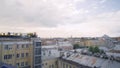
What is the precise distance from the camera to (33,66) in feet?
125

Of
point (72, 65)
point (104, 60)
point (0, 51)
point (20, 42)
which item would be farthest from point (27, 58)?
point (104, 60)

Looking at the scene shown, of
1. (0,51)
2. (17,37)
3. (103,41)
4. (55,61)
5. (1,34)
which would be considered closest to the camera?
(0,51)

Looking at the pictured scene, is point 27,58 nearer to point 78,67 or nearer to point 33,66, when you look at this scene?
point 33,66

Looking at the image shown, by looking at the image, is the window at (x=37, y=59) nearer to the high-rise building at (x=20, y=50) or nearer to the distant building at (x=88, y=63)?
the high-rise building at (x=20, y=50)

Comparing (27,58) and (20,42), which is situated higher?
(20,42)

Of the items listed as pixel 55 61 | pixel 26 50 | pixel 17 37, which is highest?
pixel 17 37

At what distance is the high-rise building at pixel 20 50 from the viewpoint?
32688mm

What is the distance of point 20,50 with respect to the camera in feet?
118

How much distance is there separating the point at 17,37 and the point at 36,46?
5014mm

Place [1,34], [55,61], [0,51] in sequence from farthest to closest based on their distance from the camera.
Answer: [55,61] → [1,34] → [0,51]

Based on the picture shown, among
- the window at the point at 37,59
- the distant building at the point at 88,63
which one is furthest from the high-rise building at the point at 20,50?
the distant building at the point at 88,63

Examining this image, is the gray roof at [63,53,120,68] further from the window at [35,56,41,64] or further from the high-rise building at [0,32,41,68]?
the high-rise building at [0,32,41,68]

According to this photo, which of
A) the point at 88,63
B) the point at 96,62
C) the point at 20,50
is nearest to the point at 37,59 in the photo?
the point at 20,50

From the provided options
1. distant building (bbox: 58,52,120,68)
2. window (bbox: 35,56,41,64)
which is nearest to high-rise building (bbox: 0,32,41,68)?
window (bbox: 35,56,41,64)
